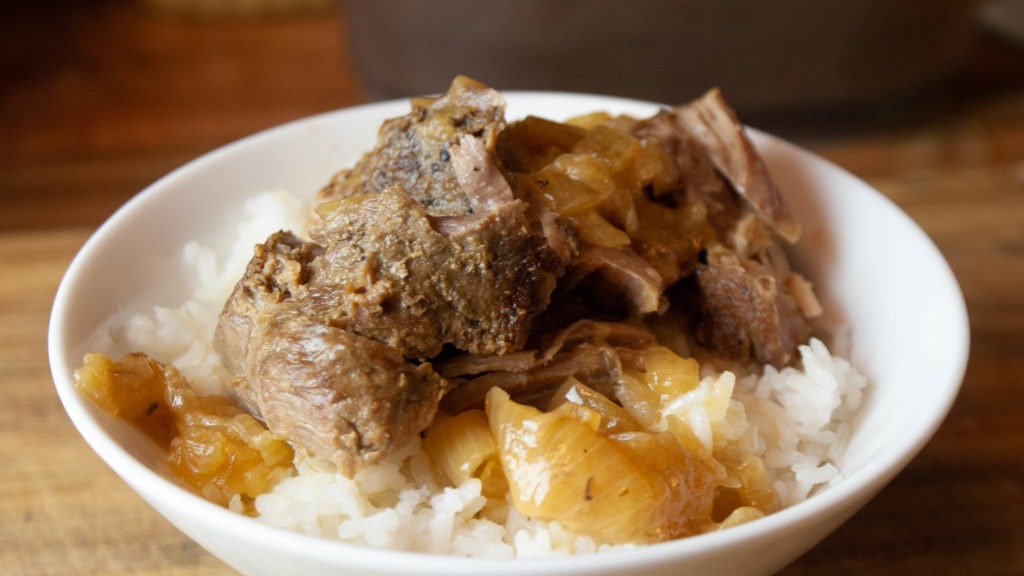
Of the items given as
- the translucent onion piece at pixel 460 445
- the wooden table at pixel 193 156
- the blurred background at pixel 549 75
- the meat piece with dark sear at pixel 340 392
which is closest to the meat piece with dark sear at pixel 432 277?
the meat piece with dark sear at pixel 340 392

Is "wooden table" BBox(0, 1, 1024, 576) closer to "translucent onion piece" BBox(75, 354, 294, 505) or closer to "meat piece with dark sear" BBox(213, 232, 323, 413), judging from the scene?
"translucent onion piece" BBox(75, 354, 294, 505)

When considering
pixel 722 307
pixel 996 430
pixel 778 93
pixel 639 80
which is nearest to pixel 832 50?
pixel 778 93

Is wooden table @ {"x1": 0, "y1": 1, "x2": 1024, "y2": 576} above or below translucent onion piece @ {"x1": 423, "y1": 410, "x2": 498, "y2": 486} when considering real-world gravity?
below

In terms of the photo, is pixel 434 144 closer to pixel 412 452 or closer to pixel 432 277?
pixel 432 277

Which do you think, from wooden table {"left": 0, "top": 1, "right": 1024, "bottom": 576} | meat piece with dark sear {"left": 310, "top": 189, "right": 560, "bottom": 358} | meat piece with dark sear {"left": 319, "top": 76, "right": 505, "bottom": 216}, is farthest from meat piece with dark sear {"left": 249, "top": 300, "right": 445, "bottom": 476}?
wooden table {"left": 0, "top": 1, "right": 1024, "bottom": 576}

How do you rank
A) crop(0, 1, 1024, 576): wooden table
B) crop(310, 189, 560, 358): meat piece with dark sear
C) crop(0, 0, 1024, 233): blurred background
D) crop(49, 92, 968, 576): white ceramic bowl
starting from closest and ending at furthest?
crop(49, 92, 968, 576): white ceramic bowl
crop(310, 189, 560, 358): meat piece with dark sear
crop(0, 1, 1024, 576): wooden table
crop(0, 0, 1024, 233): blurred background

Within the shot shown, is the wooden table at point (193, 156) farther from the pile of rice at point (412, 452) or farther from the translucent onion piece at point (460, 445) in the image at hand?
the translucent onion piece at point (460, 445)

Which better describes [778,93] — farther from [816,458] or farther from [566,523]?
[566,523]

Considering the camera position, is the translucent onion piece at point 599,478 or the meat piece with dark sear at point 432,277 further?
the meat piece with dark sear at point 432,277
